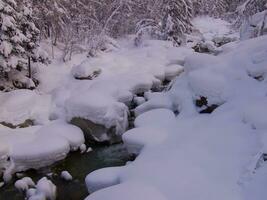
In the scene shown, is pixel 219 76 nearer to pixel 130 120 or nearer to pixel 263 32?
pixel 130 120

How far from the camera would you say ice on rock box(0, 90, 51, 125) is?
42.8 feet

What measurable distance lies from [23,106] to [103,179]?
22.2 ft

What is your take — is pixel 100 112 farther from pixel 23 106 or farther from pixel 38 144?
pixel 23 106

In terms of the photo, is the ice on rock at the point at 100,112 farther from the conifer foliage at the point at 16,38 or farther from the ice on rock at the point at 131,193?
the ice on rock at the point at 131,193

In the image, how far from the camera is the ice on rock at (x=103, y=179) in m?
7.79

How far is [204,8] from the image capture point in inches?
1377

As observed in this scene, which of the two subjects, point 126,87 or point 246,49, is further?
point 126,87

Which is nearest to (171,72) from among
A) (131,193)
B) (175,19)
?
(175,19)

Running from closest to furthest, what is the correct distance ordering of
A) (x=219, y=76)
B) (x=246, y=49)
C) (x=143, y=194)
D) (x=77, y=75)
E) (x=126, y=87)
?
(x=143, y=194)
(x=219, y=76)
(x=246, y=49)
(x=126, y=87)
(x=77, y=75)

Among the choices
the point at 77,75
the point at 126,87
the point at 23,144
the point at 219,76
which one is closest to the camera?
the point at 23,144

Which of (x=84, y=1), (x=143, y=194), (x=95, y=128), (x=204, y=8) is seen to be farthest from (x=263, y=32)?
(x=204, y=8)

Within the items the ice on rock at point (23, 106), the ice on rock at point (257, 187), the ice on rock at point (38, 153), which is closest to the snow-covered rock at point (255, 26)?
the ice on rock at point (23, 106)

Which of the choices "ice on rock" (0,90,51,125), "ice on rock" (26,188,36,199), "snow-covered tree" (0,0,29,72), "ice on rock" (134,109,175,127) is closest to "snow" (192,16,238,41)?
"snow-covered tree" (0,0,29,72)

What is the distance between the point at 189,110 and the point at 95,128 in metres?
2.78
